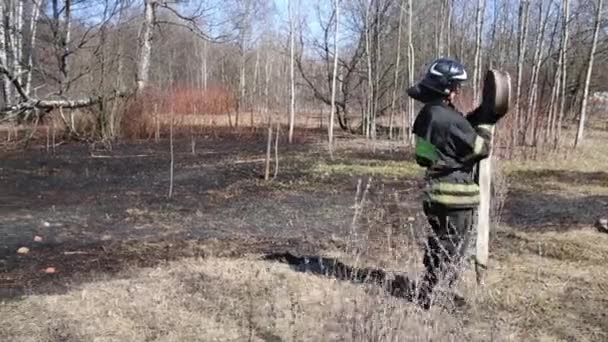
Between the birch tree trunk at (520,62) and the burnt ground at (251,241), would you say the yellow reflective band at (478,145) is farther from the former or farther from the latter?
the birch tree trunk at (520,62)

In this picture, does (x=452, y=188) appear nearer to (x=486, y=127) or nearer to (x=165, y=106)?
(x=486, y=127)

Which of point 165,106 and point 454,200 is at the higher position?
point 165,106

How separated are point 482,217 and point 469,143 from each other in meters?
1.07

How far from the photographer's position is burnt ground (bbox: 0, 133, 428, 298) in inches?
221

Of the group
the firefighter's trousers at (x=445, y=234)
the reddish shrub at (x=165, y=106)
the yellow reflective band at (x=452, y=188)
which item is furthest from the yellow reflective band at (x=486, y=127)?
the reddish shrub at (x=165, y=106)

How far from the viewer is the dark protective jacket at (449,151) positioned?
12.1 ft

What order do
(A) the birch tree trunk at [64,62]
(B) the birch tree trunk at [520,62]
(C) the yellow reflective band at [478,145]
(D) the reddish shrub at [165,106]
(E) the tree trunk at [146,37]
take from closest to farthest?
(C) the yellow reflective band at [478,145] → (B) the birch tree trunk at [520,62] → (A) the birch tree trunk at [64,62] → (D) the reddish shrub at [165,106] → (E) the tree trunk at [146,37]

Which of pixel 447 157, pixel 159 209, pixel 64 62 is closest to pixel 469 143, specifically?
pixel 447 157

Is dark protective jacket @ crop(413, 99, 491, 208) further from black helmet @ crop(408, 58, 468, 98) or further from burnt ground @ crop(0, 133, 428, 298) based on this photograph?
burnt ground @ crop(0, 133, 428, 298)

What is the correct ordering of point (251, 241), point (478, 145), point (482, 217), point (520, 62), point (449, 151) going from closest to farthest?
point (478, 145)
point (449, 151)
point (482, 217)
point (251, 241)
point (520, 62)

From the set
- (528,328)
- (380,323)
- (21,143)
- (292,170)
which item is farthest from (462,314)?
(21,143)

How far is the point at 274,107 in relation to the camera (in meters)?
26.8

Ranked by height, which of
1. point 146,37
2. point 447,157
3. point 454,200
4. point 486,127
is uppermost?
point 146,37

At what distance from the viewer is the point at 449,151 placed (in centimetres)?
377
